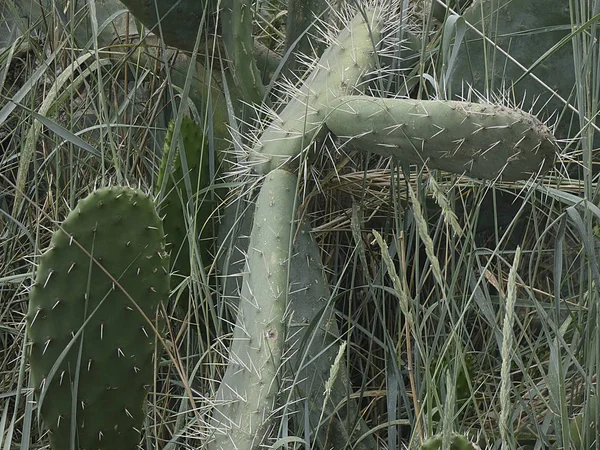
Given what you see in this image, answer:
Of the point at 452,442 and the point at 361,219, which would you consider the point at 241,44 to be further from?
the point at 452,442

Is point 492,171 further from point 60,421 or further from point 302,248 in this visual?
point 60,421

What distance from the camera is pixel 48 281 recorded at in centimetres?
114

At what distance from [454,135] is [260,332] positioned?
37cm

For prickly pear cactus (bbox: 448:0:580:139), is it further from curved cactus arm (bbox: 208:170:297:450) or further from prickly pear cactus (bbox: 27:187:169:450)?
prickly pear cactus (bbox: 27:187:169:450)

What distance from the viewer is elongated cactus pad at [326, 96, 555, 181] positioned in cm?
110

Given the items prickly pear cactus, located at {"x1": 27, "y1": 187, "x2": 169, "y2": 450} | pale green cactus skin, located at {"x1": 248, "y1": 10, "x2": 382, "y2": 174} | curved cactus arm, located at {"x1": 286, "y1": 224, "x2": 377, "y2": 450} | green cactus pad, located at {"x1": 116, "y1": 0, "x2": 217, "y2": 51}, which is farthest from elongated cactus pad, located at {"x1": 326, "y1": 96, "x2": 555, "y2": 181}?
green cactus pad, located at {"x1": 116, "y1": 0, "x2": 217, "y2": 51}

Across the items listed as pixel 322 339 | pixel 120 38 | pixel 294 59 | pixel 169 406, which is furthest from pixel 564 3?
pixel 169 406

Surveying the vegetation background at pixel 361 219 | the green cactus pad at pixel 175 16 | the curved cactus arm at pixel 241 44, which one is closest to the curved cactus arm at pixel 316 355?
the vegetation background at pixel 361 219

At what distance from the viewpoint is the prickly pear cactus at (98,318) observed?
1.14 m

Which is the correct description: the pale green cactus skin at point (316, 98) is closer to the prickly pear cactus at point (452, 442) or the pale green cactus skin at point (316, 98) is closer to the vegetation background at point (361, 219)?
the vegetation background at point (361, 219)

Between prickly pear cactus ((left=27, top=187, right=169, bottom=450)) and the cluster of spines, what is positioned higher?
the cluster of spines

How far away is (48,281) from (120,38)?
0.92m

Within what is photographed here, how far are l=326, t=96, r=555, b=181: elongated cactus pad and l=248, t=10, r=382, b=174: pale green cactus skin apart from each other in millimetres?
69

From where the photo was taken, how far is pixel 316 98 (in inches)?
53.0
